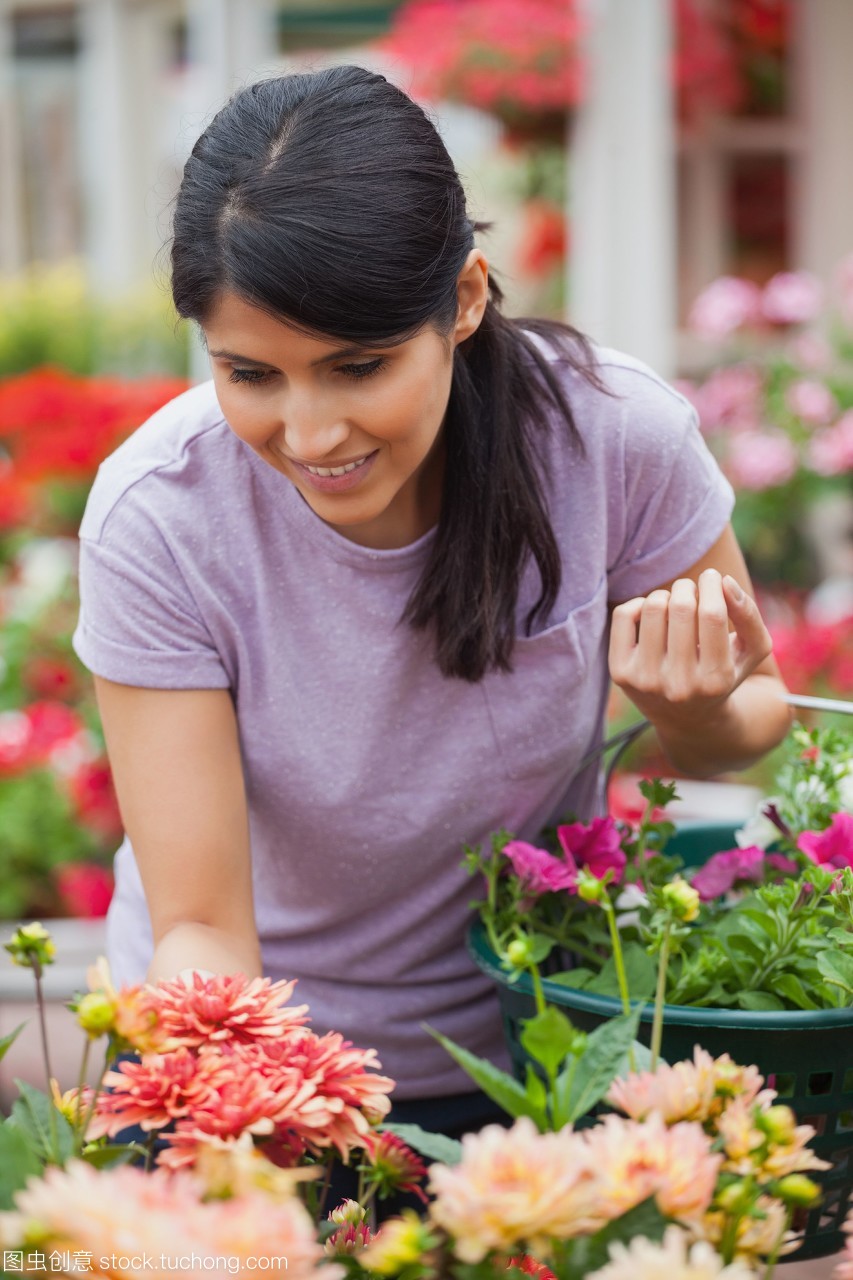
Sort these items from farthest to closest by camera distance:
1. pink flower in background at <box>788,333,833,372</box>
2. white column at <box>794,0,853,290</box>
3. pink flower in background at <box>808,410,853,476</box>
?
white column at <box>794,0,853,290</box>
pink flower in background at <box>788,333,833,372</box>
pink flower in background at <box>808,410,853,476</box>

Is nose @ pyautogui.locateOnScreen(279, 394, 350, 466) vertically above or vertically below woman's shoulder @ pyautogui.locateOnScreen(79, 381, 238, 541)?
above

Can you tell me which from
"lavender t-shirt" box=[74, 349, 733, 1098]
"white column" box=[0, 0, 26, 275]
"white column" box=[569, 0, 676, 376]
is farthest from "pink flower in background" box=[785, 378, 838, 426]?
"white column" box=[0, 0, 26, 275]

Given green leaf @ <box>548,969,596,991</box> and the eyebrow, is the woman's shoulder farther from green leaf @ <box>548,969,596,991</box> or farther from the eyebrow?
green leaf @ <box>548,969,596,991</box>

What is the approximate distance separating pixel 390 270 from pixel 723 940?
50cm

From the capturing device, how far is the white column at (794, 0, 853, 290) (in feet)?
14.1

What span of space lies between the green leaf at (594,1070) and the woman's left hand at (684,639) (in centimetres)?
38

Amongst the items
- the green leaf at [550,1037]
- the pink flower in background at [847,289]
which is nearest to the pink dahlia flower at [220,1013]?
the green leaf at [550,1037]

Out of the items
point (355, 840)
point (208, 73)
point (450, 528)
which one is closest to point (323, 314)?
point (450, 528)

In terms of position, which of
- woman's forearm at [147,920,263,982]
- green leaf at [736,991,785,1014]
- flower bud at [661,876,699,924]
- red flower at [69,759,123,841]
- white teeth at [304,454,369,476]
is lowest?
red flower at [69,759,123,841]

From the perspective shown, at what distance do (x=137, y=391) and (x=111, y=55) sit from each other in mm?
3514

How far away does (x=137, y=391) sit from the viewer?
4.26 meters

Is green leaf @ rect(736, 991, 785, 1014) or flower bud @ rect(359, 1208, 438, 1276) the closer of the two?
flower bud @ rect(359, 1208, 438, 1276)

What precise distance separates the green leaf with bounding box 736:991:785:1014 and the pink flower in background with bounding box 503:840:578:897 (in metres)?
0.13

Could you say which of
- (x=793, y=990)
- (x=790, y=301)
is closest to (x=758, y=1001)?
(x=793, y=990)
